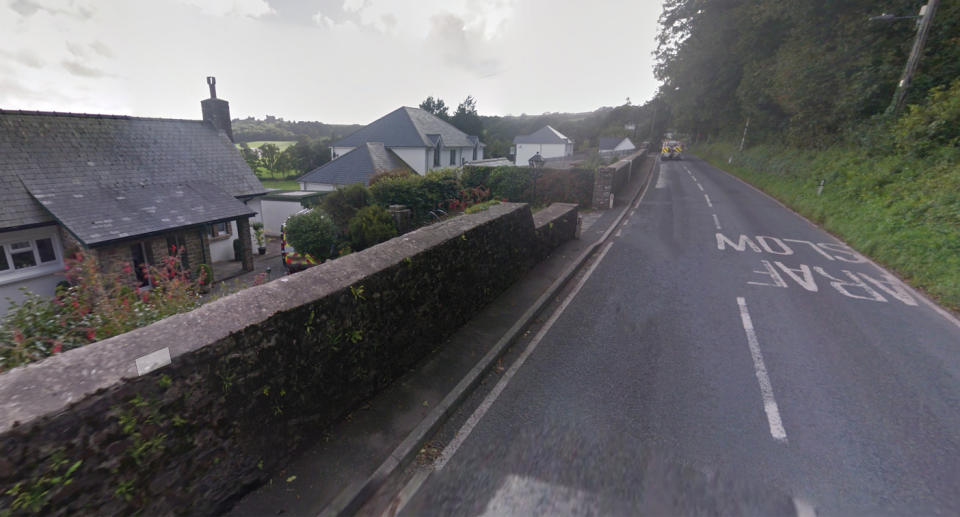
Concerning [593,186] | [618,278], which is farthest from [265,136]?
[618,278]

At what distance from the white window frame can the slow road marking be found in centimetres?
1905

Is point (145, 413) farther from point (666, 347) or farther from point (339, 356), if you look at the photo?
point (666, 347)

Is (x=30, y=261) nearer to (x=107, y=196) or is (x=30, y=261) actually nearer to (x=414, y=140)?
(x=107, y=196)

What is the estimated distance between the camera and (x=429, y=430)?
4.14 metres

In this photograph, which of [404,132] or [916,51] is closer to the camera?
[916,51]

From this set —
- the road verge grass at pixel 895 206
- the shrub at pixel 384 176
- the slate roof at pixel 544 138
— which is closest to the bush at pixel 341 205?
the shrub at pixel 384 176

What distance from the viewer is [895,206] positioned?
36.8 feet

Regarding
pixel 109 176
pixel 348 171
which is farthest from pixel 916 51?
pixel 109 176

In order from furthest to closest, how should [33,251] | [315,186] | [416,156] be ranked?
[416,156] < [315,186] < [33,251]

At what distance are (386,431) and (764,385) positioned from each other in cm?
464

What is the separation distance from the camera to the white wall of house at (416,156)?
3531 cm

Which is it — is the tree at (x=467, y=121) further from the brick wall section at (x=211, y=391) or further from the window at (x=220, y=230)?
the brick wall section at (x=211, y=391)

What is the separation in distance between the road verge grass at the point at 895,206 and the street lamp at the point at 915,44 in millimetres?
2065

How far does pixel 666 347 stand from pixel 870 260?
8.32 metres
